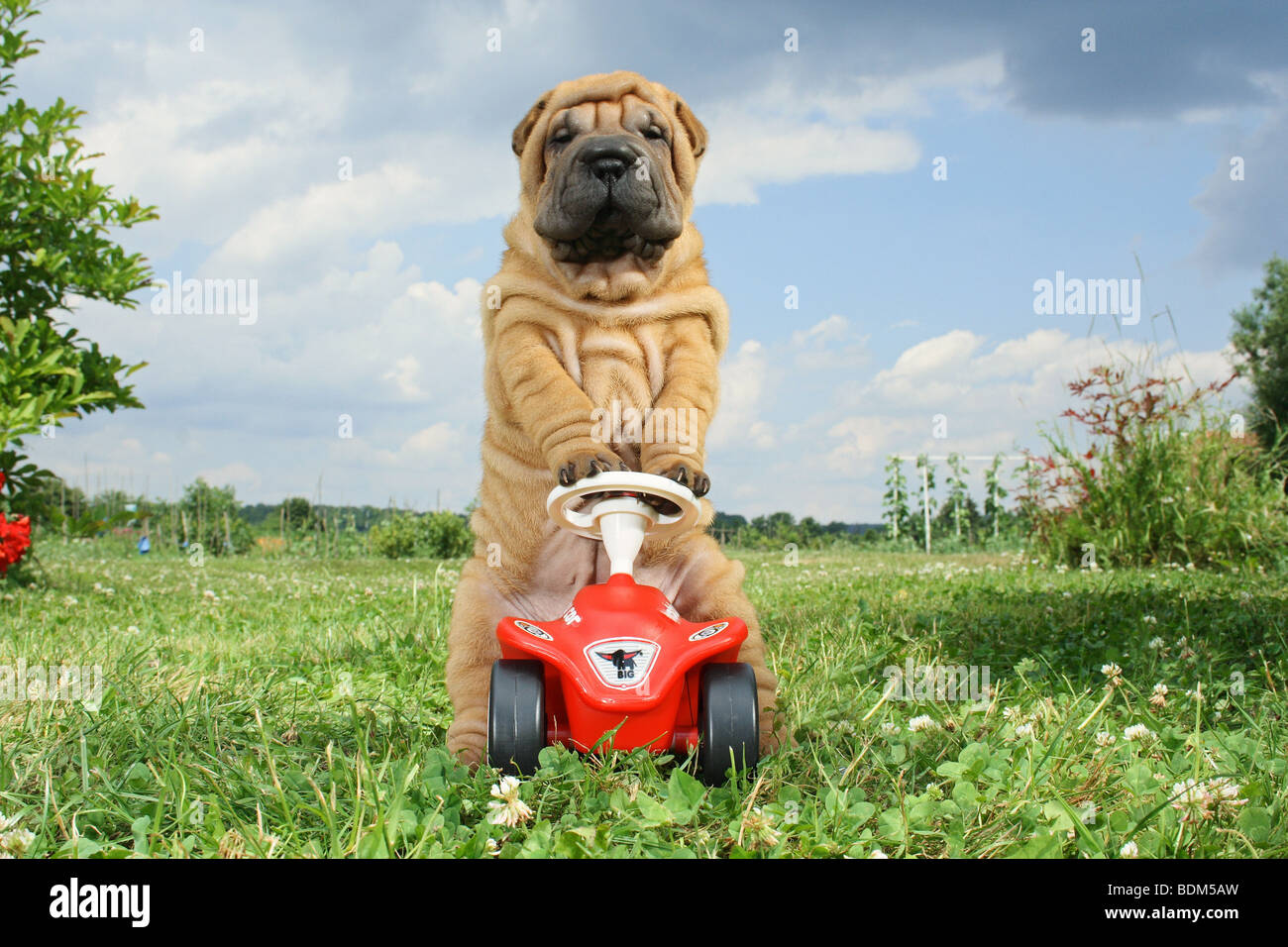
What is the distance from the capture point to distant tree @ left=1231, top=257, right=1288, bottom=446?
76.4 feet

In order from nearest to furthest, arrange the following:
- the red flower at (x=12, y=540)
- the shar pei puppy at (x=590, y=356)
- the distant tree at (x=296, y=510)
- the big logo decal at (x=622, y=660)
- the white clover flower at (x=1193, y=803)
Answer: the white clover flower at (x=1193, y=803), the big logo decal at (x=622, y=660), the shar pei puppy at (x=590, y=356), the red flower at (x=12, y=540), the distant tree at (x=296, y=510)

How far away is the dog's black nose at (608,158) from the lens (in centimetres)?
254

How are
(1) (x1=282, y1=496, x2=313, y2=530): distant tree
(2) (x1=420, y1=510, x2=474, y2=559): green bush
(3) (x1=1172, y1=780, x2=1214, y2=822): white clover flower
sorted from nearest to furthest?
1. (3) (x1=1172, y1=780, x2=1214, y2=822): white clover flower
2. (2) (x1=420, y1=510, x2=474, y2=559): green bush
3. (1) (x1=282, y1=496, x2=313, y2=530): distant tree

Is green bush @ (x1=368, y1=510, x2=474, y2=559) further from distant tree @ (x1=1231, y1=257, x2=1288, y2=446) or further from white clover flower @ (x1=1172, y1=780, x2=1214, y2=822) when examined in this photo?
distant tree @ (x1=1231, y1=257, x2=1288, y2=446)

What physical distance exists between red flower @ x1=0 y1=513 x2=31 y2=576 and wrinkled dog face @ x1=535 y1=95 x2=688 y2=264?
5.40 m

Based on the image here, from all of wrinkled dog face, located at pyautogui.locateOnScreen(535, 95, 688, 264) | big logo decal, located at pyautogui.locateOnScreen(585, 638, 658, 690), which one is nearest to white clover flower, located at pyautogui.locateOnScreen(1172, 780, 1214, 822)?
big logo decal, located at pyautogui.locateOnScreen(585, 638, 658, 690)

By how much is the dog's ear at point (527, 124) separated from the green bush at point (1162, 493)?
663 centimetres

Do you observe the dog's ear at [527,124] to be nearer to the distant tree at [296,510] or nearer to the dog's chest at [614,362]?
the dog's chest at [614,362]

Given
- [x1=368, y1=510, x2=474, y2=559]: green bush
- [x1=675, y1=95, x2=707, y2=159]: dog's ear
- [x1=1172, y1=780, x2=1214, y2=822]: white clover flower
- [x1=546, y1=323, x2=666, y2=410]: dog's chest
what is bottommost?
[x1=1172, y1=780, x2=1214, y2=822]: white clover flower

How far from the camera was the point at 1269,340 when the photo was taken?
24.3 m

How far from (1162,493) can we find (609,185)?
24.5ft

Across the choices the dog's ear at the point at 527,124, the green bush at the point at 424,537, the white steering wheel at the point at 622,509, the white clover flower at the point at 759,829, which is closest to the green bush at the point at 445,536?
the green bush at the point at 424,537

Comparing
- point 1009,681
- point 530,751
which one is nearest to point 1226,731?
point 1009,681
